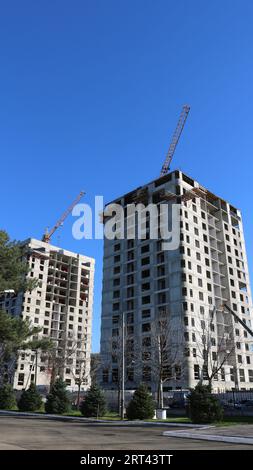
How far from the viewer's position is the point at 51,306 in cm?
12181

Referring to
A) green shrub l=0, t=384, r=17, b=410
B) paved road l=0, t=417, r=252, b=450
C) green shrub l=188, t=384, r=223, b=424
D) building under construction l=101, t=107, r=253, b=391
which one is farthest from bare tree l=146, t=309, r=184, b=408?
paved road l=0, t=417, r=252, b=450

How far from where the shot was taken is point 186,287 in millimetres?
78000

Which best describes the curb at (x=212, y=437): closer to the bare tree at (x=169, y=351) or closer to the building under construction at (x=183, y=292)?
the bare tree at (x=169, y=351)

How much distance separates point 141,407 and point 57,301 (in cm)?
9670

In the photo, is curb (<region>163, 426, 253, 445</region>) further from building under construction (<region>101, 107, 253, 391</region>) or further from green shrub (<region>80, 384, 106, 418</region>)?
building under construction (<region>101, 107, 253, 391</region>)

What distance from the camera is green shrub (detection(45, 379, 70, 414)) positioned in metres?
40.2

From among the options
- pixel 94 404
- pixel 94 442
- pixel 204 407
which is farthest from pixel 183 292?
pixel 94 442

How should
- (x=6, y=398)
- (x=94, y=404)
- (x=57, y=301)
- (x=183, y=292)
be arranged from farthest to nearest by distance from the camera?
(x=57, y=301) → (x=183, y=292) → (x=6, y=398) → (x=94, y=404)

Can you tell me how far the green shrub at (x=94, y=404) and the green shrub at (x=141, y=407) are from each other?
3160mm

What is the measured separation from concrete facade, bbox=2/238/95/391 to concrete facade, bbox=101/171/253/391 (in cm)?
2496

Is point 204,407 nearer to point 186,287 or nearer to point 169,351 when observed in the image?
point 169,351

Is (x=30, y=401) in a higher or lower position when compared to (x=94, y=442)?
higher
